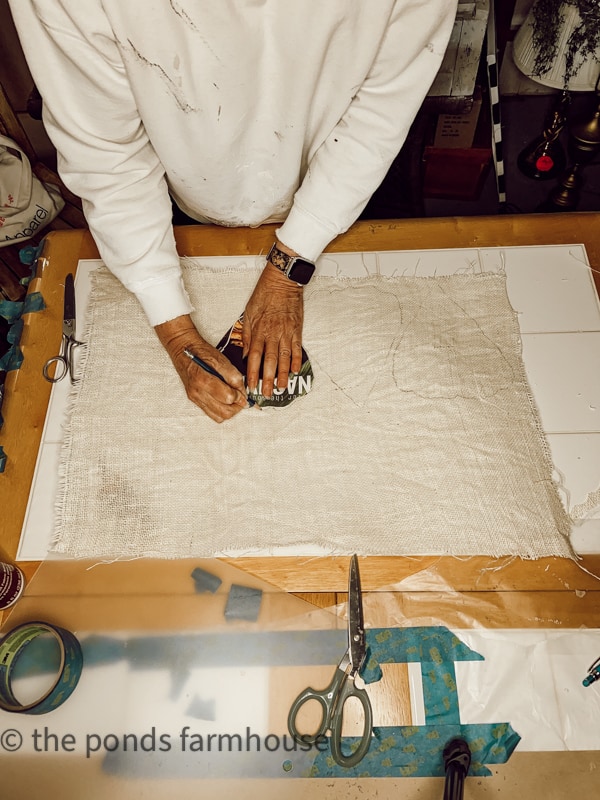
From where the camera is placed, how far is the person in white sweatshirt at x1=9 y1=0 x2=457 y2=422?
2.25 feet

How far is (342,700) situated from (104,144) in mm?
844

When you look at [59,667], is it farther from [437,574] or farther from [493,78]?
[493,78]

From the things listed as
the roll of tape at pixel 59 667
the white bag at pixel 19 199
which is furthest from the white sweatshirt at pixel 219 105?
the white bag at pixel 19 199

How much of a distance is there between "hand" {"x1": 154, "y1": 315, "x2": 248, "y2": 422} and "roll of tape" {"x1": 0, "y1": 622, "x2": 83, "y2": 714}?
40 cm

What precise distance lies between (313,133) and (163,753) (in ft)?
3.12

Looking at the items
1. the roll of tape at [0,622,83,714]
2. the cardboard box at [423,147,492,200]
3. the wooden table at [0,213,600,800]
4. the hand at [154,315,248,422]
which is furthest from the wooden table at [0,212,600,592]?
the cardboard box at [423,147,492,200]

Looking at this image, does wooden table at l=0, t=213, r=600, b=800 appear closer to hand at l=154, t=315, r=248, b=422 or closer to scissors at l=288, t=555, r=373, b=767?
scissors at l=288, t=555, r=373, b=767

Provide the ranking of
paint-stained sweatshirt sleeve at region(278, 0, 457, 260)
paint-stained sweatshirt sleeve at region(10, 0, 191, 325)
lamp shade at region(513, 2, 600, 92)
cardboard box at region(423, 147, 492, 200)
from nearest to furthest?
paint-stained sweatshirt sleeve at region(10, 0, 191, 325), paint-stained sweatshirt sleeve at region(278, 0, 457, 260), lamp shade at region(513, 2, 600, 92), cardboard box at region(423, 147, 492, 200)

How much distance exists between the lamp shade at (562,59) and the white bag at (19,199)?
4.18 feet

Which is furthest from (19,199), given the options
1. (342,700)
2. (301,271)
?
(342,700)

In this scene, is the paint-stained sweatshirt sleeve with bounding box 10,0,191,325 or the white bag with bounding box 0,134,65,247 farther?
the white bag with bounding box 0,134,65,247

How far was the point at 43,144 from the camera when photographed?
1702 mm

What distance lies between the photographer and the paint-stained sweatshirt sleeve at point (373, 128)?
2.55 feet

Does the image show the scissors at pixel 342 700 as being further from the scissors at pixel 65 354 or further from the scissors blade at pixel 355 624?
the scissors at pixel 65 354
